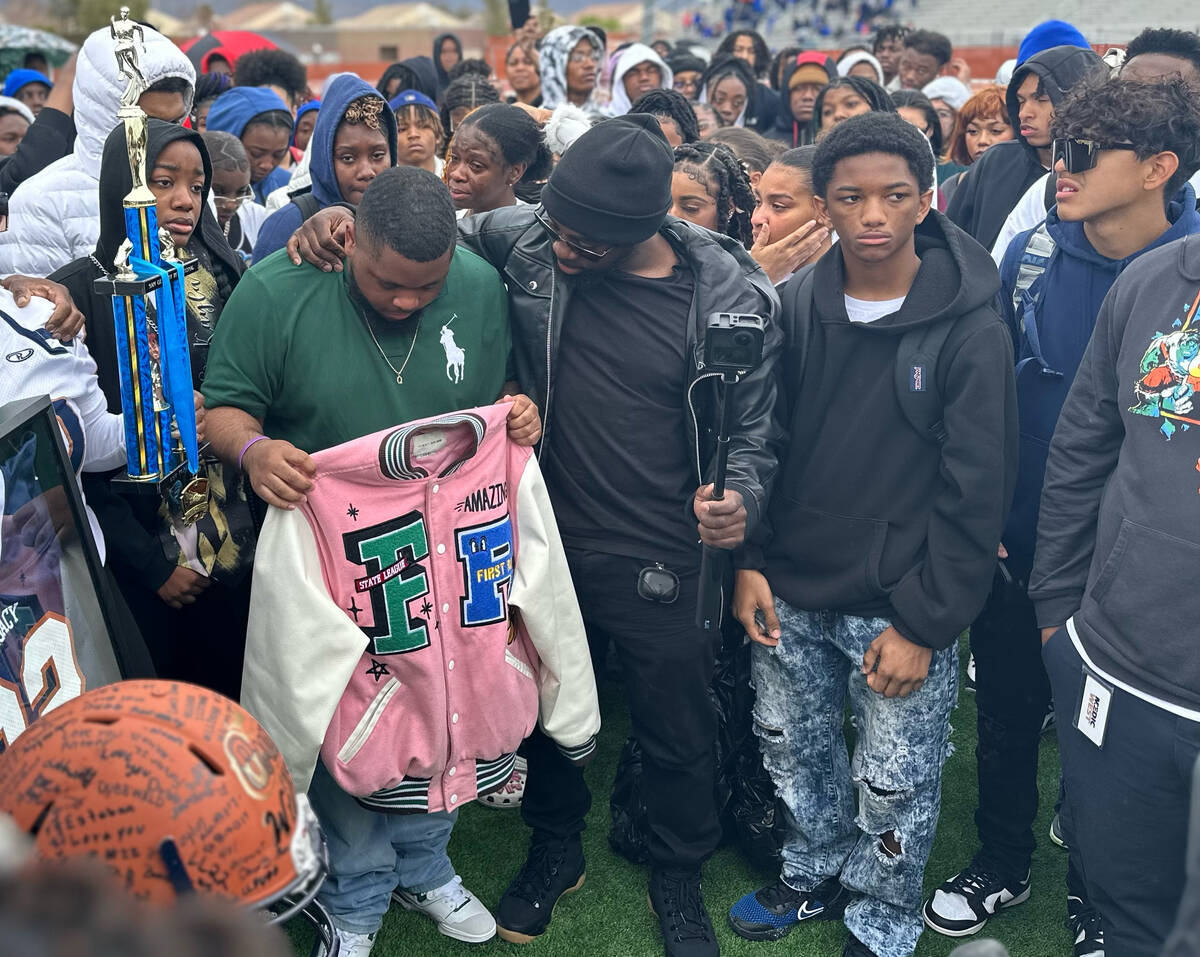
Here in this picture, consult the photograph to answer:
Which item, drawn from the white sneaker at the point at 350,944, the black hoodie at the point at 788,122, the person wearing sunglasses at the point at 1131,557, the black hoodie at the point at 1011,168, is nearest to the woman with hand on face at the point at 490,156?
the black hoodie at the point at 1011,168

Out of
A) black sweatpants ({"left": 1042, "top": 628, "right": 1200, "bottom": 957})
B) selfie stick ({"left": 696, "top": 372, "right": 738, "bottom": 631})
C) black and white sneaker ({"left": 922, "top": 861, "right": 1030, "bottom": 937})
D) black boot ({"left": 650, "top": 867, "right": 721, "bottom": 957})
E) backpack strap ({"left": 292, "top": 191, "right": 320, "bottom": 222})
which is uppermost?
backpack strap ({"left": 292, "top": 191, "right": 320, "bottom": 222})

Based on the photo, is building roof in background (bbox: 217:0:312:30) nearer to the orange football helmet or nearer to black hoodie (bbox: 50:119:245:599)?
black hoodie (bbox: 50:119:245:599)

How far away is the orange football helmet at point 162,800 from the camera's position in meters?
1.66

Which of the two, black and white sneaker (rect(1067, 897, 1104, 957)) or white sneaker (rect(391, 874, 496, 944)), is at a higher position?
white sneaker (rect(391, 874, 496, 944))

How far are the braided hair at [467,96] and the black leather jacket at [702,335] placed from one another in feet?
12.3

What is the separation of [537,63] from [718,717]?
697cm

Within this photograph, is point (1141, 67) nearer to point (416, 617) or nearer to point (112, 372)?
point (416, 617)

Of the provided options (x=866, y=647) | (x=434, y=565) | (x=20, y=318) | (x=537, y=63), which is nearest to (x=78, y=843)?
(x=434, y=565)

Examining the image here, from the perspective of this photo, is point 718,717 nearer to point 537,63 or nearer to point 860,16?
point 537,63

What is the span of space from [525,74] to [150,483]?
734 centimetres

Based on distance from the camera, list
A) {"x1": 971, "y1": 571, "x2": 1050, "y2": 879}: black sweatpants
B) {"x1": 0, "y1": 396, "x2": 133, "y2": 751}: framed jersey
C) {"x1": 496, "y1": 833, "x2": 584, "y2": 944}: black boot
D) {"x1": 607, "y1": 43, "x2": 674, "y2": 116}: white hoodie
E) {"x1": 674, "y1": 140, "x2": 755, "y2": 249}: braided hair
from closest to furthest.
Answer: {"x1": 0, "y1": 396, "x2": 133, "y2": 751}: framed jersey, {"x1": 496, "y1": 833, "x2": 584, "y2": 944}: black boot, {"x1": 971, "y1": 571, "x2": 1050, "y2": 879}: black sweatpants, {"x1": 674, "y1": 140, "x2": 755, "y2": 249}: braided hair, {"x1": 607, "y1": 43, "x2": 674, "y2": 116}: white hoodie

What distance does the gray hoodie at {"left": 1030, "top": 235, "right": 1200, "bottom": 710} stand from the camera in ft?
8.43

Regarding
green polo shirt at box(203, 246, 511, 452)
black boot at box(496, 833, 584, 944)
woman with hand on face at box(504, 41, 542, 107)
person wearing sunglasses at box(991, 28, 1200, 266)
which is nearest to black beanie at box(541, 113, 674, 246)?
green polo shirt at box(203, 246, 511, 452)

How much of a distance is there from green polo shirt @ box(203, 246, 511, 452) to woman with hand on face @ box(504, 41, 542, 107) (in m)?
6.82
